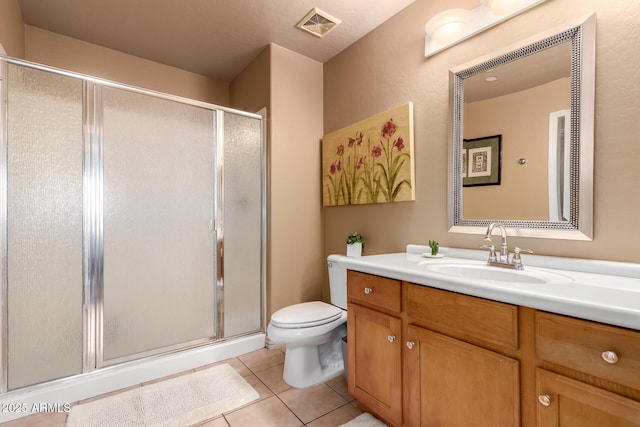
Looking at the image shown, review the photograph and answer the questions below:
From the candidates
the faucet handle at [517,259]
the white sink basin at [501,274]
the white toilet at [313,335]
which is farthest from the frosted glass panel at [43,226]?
the faucet handle at [517,259]

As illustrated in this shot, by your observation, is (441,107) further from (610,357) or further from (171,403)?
(171,403)

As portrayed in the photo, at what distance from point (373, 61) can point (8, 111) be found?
225 centimetres

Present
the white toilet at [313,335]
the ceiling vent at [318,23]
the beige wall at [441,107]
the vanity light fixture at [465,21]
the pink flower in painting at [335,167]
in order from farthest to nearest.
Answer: the pink flower in painting at [335,167] < the ceiling vent at [318,23] < the white toilet at [313,335] < the vanity light fixture at [465,21] < the beige wall at [441,107]

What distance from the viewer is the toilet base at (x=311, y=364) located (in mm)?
1819

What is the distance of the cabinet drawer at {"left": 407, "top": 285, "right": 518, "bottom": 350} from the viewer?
936 mm

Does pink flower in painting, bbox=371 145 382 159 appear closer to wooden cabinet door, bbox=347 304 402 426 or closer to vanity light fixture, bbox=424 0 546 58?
vanity light fixture, bbox=424 0 546 58

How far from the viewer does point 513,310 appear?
3.02ft

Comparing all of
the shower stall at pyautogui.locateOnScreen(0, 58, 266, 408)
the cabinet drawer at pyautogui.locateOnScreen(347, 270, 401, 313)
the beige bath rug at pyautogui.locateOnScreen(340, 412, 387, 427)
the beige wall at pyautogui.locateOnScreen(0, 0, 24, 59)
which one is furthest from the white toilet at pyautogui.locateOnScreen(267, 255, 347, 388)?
the beige wall at pyautogui.locateOnScreen(0, 0, 24, 59)

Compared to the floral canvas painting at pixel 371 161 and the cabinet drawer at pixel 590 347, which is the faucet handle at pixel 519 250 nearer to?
the cabinet drawer at pixel 590 347

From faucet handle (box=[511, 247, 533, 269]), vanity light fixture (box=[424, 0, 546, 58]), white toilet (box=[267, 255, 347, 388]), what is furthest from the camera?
white toilet (box=[267, 255, 347, 388])

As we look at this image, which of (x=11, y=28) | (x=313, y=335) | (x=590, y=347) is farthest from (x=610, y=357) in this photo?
(x=11, y=28)

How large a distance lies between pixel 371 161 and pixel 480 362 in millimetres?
1471

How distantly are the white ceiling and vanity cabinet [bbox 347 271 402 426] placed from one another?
1799 mm

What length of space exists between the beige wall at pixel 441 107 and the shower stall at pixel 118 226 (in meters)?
0.86
